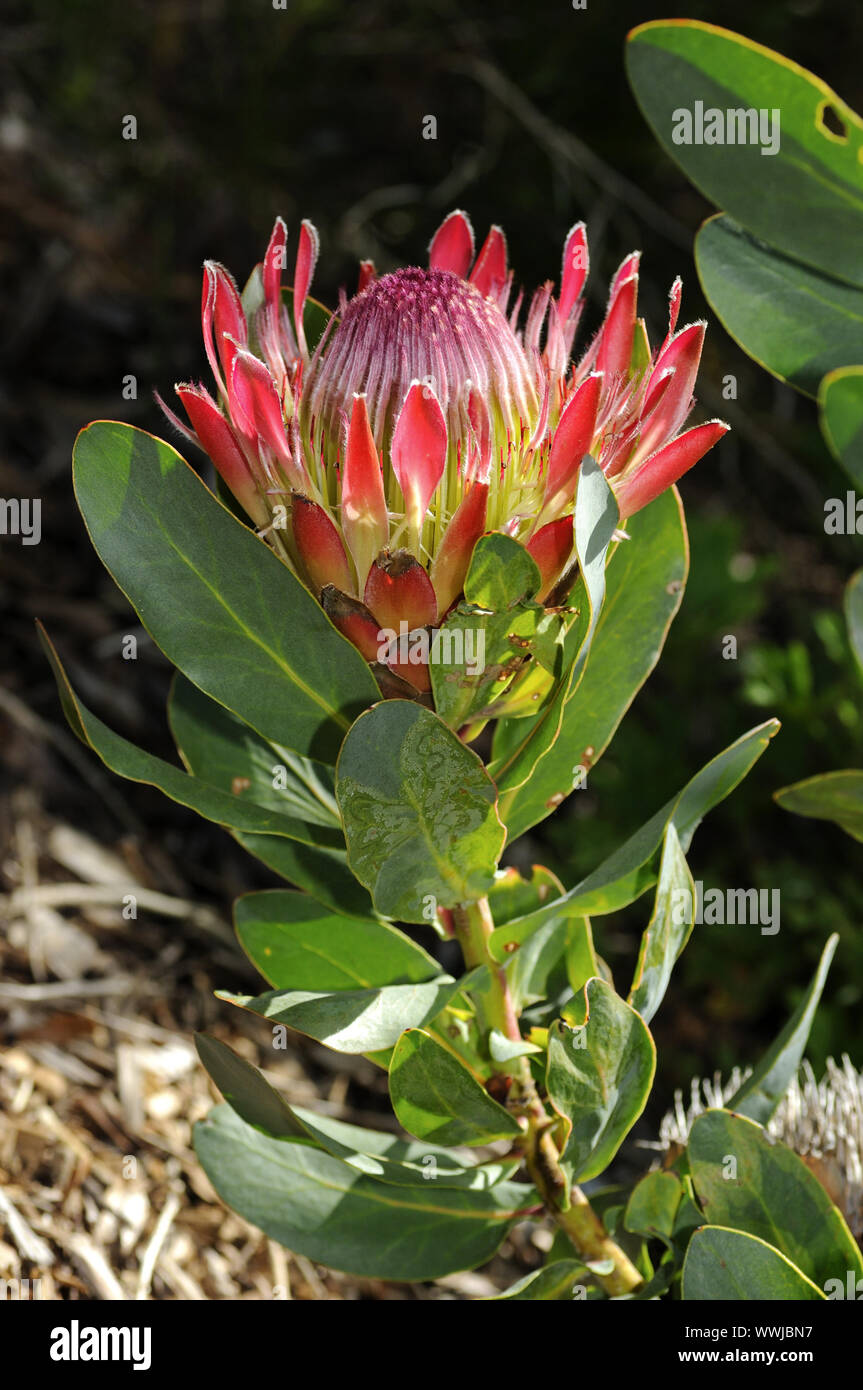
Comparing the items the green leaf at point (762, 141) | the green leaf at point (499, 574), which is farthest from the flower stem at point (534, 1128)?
the green leaf at point (762, 141)

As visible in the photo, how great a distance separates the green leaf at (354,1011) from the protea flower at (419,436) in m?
0.19

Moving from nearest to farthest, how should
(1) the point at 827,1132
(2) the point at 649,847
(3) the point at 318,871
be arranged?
(2) the point at 649,847
(3) the point at 318,871
(1) the point at 827,1132

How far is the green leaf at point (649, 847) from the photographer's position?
2.30 feet

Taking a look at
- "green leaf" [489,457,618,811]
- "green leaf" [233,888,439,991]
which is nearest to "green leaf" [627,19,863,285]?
"green leaf" [489,457,618,811]

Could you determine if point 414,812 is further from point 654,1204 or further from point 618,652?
point 654,1204

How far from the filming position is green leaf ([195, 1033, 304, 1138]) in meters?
0.70

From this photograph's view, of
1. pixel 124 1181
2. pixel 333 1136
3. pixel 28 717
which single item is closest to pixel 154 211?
pixel 28 717

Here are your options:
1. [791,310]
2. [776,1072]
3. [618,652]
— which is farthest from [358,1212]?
[791,310]

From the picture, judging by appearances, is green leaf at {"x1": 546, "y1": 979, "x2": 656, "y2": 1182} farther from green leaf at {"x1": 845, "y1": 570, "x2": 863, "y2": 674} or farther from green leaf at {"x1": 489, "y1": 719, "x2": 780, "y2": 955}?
green leaf at {"x1": 845, "y1": 570, "x2": 863, "y2": 674}

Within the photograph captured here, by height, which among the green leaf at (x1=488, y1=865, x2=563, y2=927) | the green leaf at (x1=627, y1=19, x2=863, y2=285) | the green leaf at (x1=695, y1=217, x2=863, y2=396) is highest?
the green leaf at (x1=627, y1=19, x2=863, y2=285)

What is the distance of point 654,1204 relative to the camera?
84cm

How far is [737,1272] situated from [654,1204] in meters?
0.14

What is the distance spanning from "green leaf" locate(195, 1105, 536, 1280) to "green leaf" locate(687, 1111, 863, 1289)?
14cm
